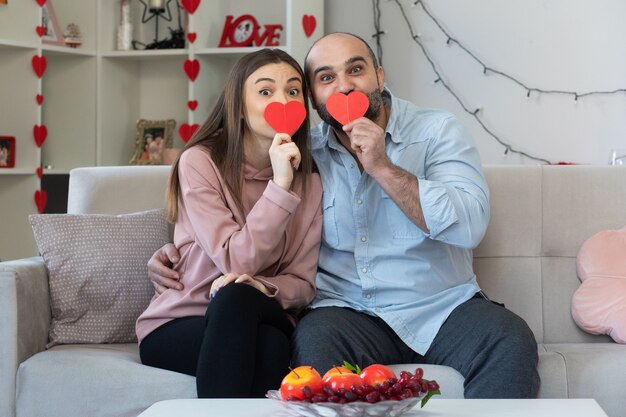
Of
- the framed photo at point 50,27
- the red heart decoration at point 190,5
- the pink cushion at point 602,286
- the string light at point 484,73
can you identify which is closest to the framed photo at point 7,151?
the framed photo at point 50,27

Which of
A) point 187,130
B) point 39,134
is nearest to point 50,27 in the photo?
A: point 39,134

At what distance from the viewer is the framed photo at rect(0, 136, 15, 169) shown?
13.7ft

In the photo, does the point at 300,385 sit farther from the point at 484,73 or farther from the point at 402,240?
the point at 484,73

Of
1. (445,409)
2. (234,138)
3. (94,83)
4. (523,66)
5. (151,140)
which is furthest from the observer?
(151,140)

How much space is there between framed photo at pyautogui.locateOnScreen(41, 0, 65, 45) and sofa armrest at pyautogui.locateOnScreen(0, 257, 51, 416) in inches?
88.6

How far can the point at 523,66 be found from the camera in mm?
4105

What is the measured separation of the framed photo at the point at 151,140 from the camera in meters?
4.55

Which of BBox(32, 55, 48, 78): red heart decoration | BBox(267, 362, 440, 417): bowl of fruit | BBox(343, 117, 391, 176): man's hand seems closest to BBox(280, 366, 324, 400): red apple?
BBox(267, 362, 440, 417): bowl of fruit

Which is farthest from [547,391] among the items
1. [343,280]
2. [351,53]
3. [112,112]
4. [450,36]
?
[112,112]

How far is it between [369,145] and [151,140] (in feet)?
8.44

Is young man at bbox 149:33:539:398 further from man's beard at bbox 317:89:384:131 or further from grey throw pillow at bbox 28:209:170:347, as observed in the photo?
grey throw pillow at bbox 28:209:170:347

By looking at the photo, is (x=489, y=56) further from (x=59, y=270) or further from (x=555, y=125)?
(x=59, y=270)

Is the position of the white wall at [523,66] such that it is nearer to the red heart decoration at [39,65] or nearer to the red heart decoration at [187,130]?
the red heart decoration at [187,130]

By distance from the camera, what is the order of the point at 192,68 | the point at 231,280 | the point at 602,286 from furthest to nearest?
the point at 192,68, the point at 602,286, the point at 231,280
